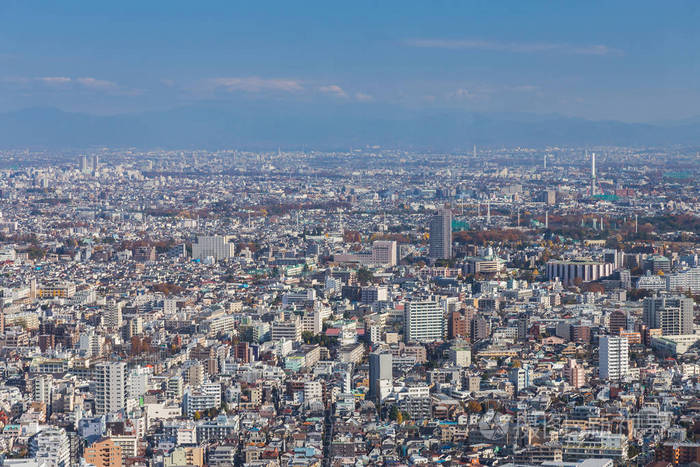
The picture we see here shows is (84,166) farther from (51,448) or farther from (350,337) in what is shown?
(51,448)

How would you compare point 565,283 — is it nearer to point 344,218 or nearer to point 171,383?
point 171,383

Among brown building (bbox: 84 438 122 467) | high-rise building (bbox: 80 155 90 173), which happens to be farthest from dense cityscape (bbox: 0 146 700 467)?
high-rise building (bbox: 80 155 90 173)

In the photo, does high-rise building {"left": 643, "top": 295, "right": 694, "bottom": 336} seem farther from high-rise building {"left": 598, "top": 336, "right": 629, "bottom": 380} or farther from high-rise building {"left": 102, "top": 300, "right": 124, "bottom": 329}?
high-rise building {"left": 102, "top": 300, "right": 124, "bottom": 329}

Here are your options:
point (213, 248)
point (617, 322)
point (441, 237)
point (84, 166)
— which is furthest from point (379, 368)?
point (84, 166)

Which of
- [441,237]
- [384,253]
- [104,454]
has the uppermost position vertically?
[441,237]

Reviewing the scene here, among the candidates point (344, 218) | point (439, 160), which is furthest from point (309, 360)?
point (439, 160)

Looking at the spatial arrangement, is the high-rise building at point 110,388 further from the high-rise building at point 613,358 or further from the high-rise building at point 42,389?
the high-rise building at point 613,358

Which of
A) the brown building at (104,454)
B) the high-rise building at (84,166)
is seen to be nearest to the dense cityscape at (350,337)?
the brown building at (104,454)
